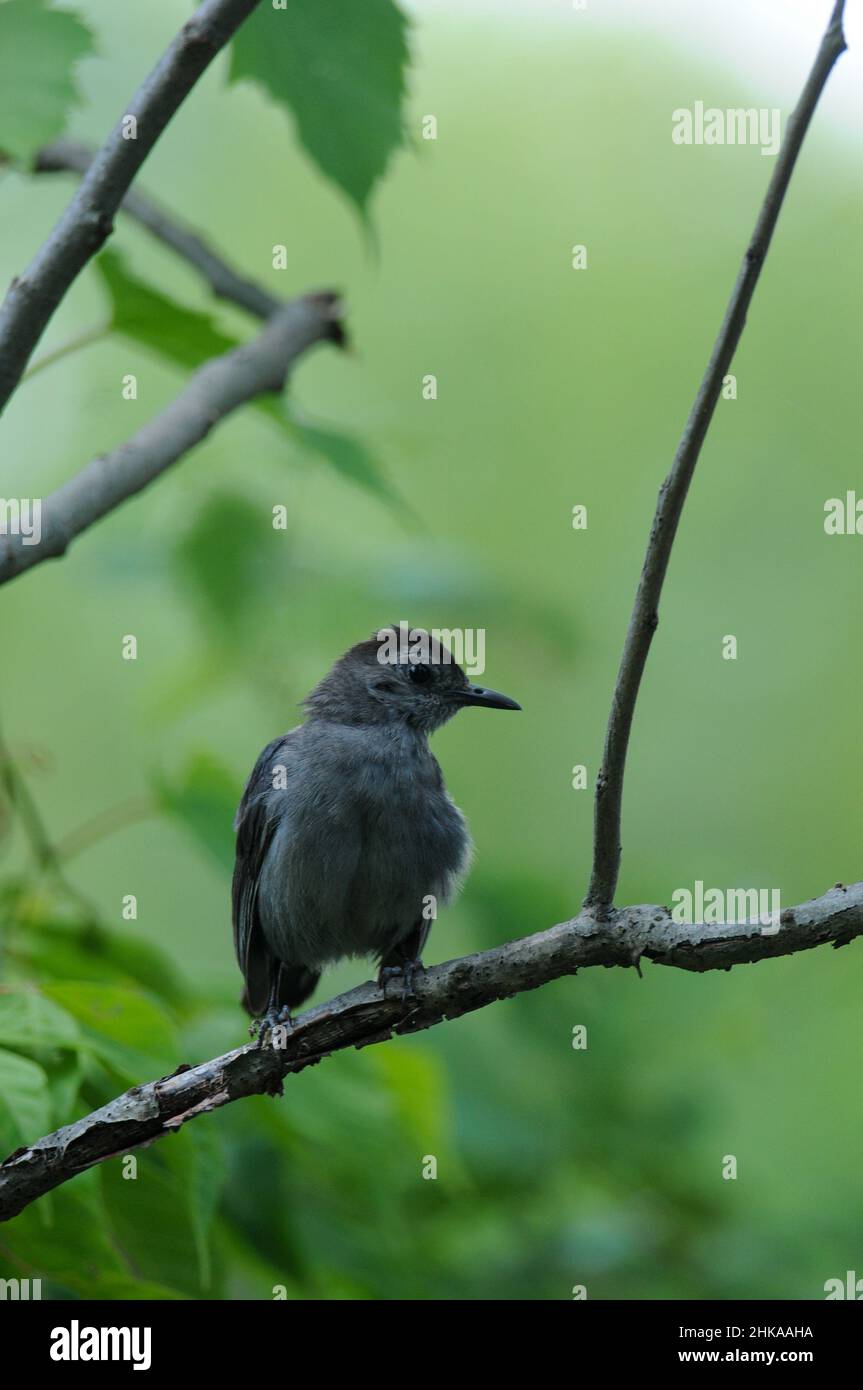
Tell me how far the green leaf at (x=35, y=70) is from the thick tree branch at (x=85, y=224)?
16 cm

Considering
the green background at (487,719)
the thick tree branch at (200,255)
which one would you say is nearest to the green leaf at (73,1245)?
the green background at (487,719)

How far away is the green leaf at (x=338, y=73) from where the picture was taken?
371 centimetres

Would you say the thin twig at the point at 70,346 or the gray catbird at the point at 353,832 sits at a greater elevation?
the thin twig at the point at 70,346

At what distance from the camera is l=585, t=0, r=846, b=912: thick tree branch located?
252 cm

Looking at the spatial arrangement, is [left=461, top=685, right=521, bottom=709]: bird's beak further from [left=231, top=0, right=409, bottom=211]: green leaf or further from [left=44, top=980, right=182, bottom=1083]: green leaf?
[left=44, top=980, right=182, bottom=1083]: green leaf

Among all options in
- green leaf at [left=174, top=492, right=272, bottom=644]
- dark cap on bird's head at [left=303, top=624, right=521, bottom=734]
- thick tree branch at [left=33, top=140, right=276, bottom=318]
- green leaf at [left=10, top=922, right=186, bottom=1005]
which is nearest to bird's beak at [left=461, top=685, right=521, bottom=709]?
dark cap on bird's head at [left=303, top=624, right=521, bottom=734]

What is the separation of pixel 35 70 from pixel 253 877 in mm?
3162

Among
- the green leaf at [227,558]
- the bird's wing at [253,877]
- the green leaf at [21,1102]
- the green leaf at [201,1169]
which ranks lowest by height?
the green leaf at [201,1169]

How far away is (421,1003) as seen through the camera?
322 cm

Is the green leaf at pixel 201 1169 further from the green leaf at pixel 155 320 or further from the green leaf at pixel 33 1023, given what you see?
the green leaf at pixel 155 320

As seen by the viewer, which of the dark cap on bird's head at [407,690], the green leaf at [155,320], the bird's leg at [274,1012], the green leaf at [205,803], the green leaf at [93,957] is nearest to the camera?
the green leaf at [155,320]

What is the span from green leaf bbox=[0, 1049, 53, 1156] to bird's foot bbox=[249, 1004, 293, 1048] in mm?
548

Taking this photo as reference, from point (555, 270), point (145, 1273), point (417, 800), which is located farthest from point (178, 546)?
point (555, 270)

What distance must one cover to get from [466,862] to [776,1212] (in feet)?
15.5
